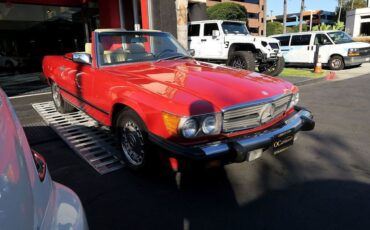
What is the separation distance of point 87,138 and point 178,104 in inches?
94.9

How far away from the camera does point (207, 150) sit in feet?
9.17

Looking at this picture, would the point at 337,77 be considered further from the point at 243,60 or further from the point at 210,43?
the point at 210,43

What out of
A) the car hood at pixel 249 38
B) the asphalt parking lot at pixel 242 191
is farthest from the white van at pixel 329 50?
the asphalt parking lot at pixel 242 191

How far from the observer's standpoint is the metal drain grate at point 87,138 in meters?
4.00

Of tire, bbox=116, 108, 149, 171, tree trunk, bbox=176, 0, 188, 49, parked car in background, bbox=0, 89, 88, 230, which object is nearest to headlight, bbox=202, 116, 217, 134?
tire, bbox=116, 108, 149, 171

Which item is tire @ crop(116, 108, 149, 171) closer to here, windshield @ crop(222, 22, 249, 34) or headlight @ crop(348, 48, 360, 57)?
windshield @ crop(222, 22, 249, 34)

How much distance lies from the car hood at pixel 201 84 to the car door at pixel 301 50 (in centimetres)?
1153

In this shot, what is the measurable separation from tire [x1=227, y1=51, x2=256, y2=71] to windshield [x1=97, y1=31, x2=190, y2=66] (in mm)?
5543

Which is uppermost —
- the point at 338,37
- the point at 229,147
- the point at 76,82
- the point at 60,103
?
the point at 338,37

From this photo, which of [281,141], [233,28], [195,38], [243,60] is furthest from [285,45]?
[281,141]

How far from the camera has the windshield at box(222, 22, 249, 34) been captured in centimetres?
1168

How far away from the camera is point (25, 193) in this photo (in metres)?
1.33

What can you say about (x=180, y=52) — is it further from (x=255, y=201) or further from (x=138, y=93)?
(x=255, y=201)

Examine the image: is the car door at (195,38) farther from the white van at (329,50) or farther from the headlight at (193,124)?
the headlight at (193,124)
